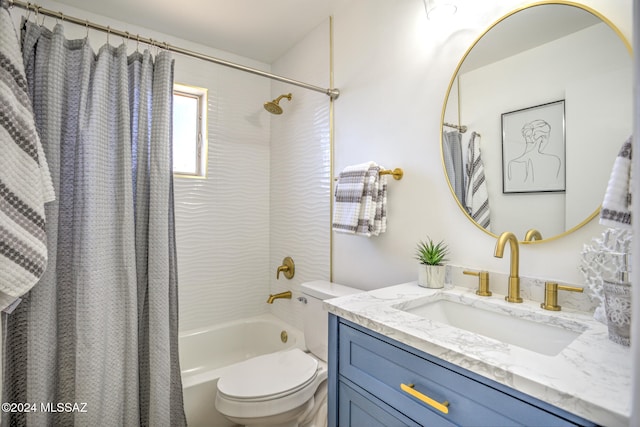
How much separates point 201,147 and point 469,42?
6.15ft

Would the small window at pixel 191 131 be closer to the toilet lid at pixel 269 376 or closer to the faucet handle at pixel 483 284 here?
the toilet lid at pixel 269 376

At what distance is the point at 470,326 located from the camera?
107cm

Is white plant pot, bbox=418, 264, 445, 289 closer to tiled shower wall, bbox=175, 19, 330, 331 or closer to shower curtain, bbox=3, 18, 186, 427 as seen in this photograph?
tiled shower wall, bbox=175, 19, 330, 331

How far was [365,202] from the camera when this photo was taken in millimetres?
1498

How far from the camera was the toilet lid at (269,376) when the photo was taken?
4.25 feet

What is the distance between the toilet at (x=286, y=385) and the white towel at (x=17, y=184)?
851 mm

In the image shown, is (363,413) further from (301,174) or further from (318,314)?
(301,174)

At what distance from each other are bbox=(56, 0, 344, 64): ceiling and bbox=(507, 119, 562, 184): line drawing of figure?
4.58 feet

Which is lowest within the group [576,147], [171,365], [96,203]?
[171,365]

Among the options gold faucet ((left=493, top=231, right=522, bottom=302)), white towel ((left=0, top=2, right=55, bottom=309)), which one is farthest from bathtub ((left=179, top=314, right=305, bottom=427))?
gold faucet ((left=493, top=231, right=522, bottom=302))

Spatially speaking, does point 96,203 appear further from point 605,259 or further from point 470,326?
point 605,259

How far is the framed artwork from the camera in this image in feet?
3.28

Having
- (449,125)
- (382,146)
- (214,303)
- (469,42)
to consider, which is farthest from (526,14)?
(214,303)

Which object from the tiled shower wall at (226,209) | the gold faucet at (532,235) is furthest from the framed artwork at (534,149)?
the tiled shower wall at (226,209)
